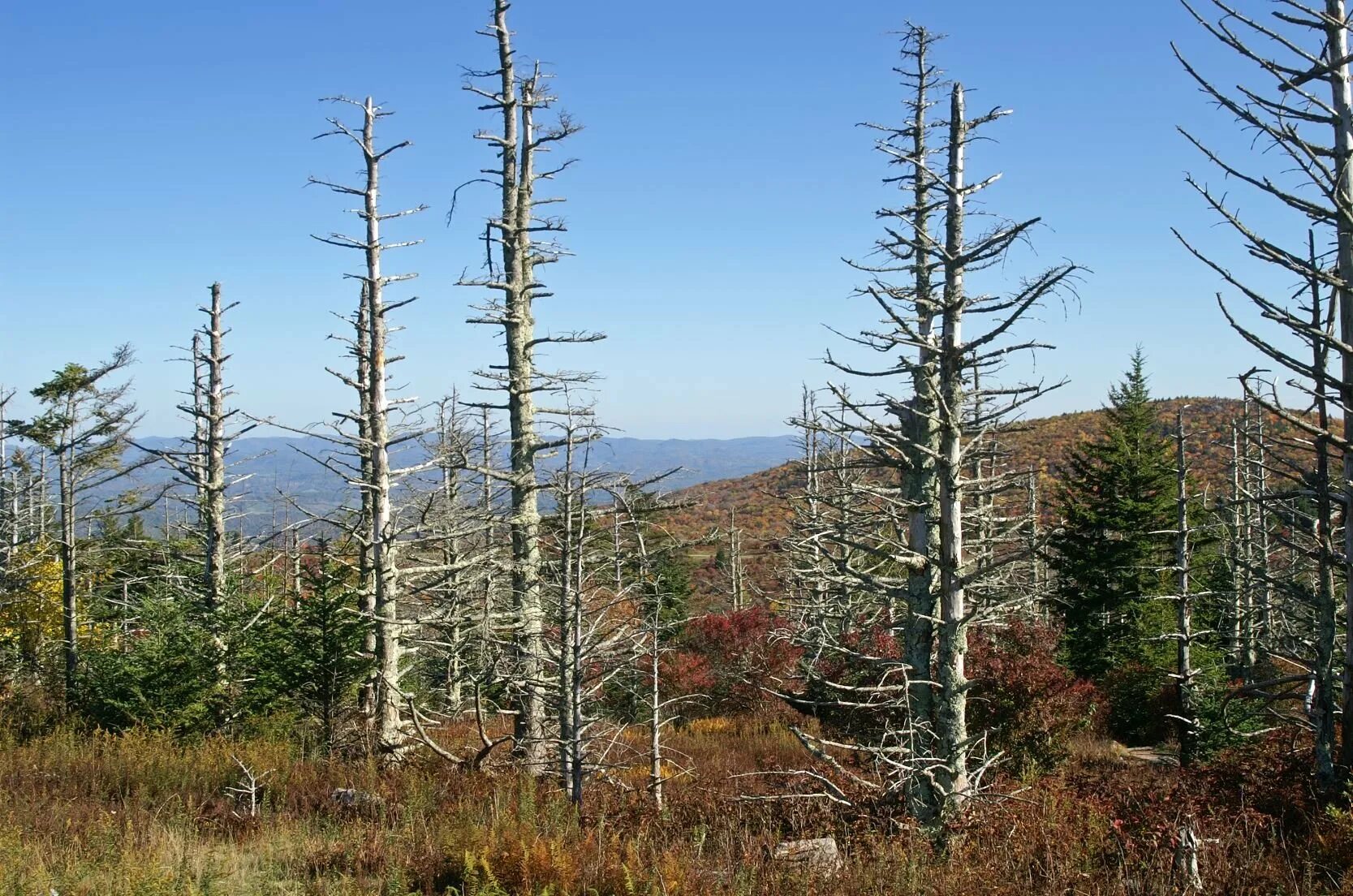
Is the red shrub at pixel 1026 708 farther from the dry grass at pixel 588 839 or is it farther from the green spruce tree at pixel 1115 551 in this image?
the green spruce tree at pixel 1115 551

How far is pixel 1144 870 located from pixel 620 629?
494 centimetres

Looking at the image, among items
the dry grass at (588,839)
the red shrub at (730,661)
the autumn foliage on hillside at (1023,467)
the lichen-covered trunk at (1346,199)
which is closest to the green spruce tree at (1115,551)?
the red shrub at (730,661)

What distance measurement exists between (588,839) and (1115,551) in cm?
2016

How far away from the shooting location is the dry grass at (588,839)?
17.3 ft

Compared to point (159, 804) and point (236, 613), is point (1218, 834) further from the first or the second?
point (236, 613)

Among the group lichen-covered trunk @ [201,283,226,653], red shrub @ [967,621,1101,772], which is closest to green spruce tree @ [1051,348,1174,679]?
red shrub @ [967,621,1101,772]

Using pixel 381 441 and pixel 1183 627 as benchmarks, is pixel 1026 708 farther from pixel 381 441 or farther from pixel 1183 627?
pixel 381 441

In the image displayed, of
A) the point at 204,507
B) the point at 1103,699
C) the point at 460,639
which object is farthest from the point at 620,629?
the point at 1103,699

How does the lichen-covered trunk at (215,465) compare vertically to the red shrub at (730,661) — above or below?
above

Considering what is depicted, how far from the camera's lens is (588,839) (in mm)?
5980

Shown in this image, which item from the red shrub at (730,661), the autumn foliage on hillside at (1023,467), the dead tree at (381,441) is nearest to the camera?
the dead tree at (381,441)

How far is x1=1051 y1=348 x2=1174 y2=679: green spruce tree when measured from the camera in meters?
21.8

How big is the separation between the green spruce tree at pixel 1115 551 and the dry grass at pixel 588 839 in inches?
575

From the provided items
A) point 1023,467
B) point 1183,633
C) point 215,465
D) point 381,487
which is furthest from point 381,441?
point 1023,467
